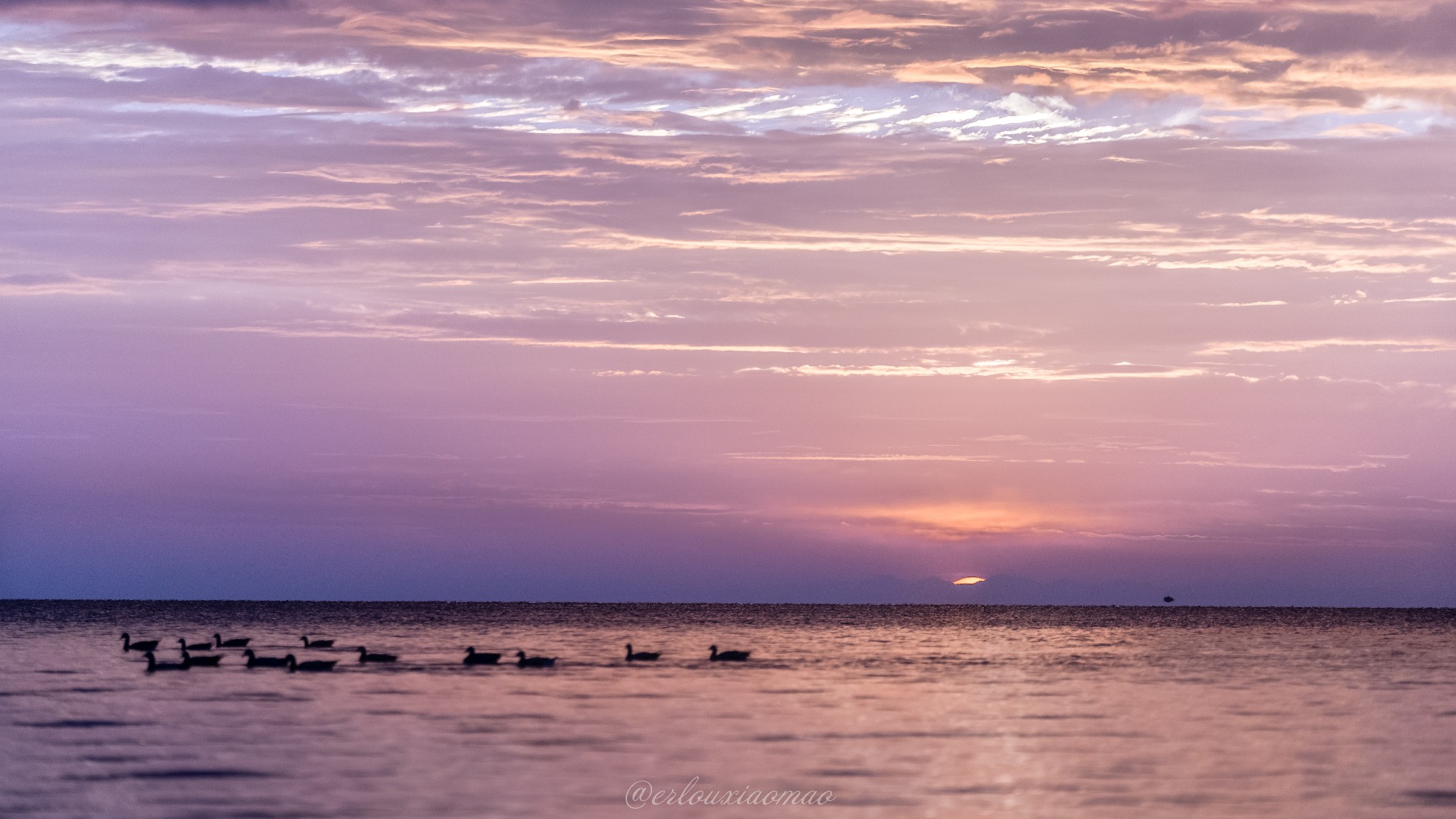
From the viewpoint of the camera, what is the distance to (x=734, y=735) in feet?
129

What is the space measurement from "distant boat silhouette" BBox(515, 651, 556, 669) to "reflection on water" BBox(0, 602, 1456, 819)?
1.02m

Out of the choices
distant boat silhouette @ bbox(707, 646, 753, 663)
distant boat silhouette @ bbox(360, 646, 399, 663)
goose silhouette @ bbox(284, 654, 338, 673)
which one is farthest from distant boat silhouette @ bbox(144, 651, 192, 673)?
distant boat silhouette @ bbox(707, 646, 753, 663)

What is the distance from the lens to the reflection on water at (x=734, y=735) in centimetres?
3025

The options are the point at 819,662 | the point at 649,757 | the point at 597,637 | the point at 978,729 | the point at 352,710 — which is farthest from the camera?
the point at 597,637

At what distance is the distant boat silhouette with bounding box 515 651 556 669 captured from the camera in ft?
209

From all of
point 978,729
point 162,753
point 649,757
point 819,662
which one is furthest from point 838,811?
point 819,662

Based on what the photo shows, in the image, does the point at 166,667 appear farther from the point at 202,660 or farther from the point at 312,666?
the point at 312,666

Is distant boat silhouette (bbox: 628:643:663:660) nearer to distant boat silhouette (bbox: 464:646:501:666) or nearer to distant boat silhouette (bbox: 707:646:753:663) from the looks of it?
distant boat silhouette (bbox: 707:646:753:663)

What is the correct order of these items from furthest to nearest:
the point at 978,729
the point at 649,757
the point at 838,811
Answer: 1. the point at 978,729
2. the point at 649,757
3. the point at 838,811

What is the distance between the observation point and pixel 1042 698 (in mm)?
51062

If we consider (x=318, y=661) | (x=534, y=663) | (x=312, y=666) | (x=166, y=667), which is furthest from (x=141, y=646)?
(x=534, y=663)

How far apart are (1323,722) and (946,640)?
192 feet

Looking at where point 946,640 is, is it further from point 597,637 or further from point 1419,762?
point 1419,762

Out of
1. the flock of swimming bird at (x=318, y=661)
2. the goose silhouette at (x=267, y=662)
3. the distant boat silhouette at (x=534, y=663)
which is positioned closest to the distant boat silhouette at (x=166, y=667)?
the flock of swimming bird at (x=318, y=661)
